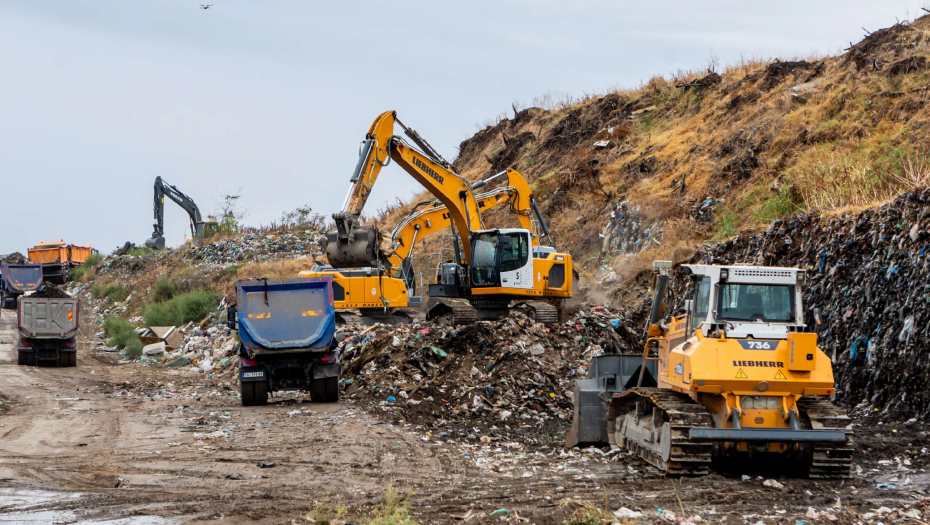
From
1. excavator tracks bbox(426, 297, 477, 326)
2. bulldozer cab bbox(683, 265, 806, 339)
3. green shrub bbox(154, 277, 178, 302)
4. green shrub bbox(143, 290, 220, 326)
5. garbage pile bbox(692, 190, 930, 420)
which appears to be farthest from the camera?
green shrub bbox(154, 277, 178, 302)

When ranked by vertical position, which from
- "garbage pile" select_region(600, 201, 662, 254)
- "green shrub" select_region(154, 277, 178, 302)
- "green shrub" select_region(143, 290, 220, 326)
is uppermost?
"garbage pile" select_region(600, 201, 662, 254)

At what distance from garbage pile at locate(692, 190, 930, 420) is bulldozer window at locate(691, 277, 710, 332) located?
11.7 ft

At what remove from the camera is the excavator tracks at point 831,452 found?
7586mm

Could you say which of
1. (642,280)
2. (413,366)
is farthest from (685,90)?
(413,366)

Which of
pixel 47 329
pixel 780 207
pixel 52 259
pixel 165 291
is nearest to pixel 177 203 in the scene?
pixel 52 259

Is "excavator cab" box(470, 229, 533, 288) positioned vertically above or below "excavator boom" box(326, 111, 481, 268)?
below

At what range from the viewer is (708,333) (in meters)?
7.96

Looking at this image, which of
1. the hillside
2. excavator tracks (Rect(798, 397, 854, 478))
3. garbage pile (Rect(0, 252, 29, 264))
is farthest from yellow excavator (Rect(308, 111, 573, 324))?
garbage pile (Rect(0, 252, 29, 264))

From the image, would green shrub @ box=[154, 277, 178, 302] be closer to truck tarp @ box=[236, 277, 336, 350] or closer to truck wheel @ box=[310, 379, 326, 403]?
truck tarp @ box=[236, 277, 336, 350]

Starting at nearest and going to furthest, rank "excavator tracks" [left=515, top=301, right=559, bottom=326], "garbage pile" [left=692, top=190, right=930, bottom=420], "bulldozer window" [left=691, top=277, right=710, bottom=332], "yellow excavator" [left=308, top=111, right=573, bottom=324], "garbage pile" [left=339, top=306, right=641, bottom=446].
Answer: "bulldozer window" [left=691, top=277, right=710, bottom=332] < "garbage pile" [left=692, top=190, right=930, bottom=420] < "garbage pile" [left=339, top=306, right=641, bottom=446] < "yellow excavator" [left=308, top=111, right=573, bottom=324] < "excavator tracks" [left=515, top=301, right=559, bottom=326]

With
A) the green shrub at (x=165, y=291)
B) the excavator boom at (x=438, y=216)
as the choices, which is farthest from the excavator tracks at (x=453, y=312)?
the green shrub at (x=165, y=291)

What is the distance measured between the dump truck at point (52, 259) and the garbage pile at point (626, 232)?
3401cm

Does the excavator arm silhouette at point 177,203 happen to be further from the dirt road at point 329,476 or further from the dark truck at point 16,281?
the dirt road at point 329,476

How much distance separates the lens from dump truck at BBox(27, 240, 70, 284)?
4666 centimetres
